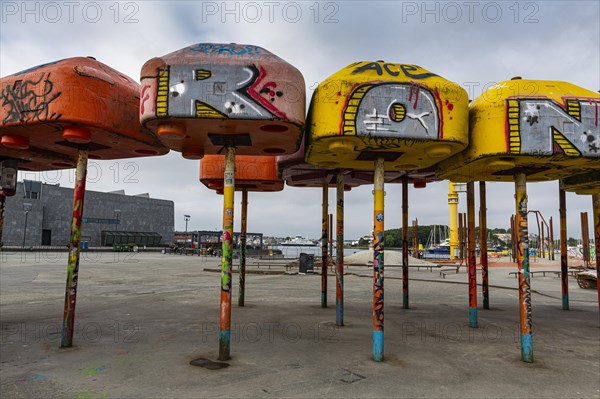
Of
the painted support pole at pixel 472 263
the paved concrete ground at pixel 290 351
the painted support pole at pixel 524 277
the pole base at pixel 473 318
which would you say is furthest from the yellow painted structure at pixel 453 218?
the painted support pole at pixel 524 277

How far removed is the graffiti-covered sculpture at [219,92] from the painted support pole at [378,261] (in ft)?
7.94

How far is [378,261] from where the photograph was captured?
862cm

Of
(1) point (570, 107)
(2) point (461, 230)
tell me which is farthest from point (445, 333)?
(2) point (461, 230)

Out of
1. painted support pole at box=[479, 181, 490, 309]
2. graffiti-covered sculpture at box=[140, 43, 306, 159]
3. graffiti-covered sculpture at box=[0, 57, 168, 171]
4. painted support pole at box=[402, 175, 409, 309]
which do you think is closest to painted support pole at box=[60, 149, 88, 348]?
graffiti-covered sculpture at box=[0, 57, 168, 171]

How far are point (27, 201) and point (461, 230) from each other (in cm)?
7158

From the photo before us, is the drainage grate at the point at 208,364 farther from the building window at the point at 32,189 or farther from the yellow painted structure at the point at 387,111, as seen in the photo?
the building window at the point at 32,189

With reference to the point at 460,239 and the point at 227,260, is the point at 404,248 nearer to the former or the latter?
the point at 227,260

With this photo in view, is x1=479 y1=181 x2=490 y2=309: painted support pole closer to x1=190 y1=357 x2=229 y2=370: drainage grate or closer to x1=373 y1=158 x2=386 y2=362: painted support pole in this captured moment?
x1=373 y1=158 x2=386 y2=362: painted support pole

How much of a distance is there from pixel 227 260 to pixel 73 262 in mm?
3931

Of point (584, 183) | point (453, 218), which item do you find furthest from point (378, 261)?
point (453, 218)

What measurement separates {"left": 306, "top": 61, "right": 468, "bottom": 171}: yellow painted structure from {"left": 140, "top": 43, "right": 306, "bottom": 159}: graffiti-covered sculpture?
22.9 inches

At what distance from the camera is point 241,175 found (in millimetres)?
15281

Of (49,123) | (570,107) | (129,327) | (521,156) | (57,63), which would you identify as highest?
(57,63)

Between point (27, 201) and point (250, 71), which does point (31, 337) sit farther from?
point (27, 201)
